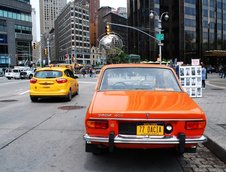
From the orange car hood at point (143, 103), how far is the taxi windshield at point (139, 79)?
1.02ft

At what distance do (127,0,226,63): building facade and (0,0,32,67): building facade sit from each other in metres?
37.2

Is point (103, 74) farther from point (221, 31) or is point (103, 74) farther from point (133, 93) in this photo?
point (221, 31)

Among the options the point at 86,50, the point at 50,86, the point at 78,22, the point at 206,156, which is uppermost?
the point at 78,22

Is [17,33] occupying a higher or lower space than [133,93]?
higher

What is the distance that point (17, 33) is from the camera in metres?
94.0

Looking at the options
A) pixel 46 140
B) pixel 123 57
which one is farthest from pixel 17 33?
pixel 46 140

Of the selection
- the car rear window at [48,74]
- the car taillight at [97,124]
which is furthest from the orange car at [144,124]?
the car rear window at [48,74]

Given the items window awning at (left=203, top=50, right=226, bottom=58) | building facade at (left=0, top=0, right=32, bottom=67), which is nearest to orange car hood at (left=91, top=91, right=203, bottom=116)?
window awning at (left=203, top=50, right=226, bottom=58)

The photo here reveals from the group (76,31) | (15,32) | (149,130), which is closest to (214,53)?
(15,32)

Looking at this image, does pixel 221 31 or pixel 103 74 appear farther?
pixel 221 31

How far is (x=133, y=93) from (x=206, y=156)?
182cm

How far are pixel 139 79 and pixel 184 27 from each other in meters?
75.3

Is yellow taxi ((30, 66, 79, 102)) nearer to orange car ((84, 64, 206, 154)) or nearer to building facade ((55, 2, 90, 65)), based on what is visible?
orange car ((84, 64, 206, 154))

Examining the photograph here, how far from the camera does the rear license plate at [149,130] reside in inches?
174
